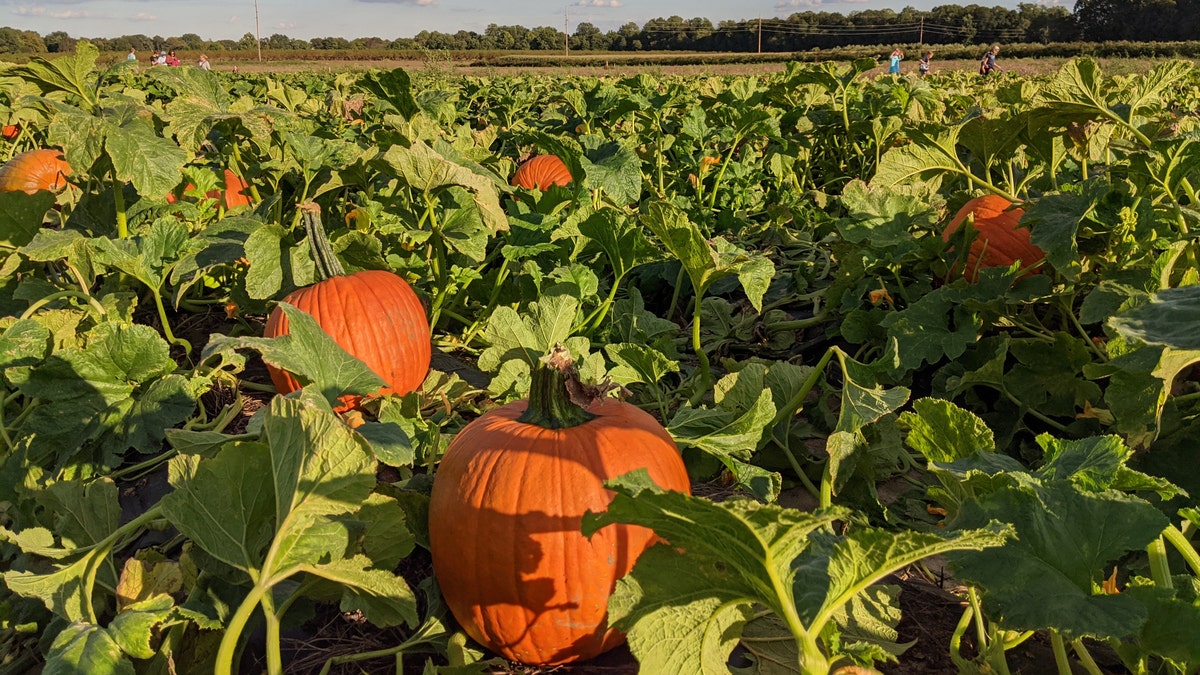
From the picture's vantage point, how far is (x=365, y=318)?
8.51 feet

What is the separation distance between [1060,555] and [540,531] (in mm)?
914

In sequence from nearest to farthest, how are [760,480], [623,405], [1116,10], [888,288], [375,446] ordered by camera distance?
[375,446], [760,480], [623,405], [888,288], [1116,10]

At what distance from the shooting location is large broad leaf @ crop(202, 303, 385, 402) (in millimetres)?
1723

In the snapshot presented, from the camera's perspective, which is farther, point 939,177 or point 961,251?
point 939,177

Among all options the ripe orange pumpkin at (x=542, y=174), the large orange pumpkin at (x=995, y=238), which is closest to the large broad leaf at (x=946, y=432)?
the large orange pumpkin at (x=995, y=238)

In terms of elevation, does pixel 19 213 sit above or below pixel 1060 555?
above

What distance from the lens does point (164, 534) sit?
2.15 meters

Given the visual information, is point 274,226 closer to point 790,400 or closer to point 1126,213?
point 790,400

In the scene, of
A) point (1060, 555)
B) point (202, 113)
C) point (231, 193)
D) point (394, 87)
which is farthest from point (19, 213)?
point (1060, 555)

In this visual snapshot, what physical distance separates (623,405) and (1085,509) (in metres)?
0.98

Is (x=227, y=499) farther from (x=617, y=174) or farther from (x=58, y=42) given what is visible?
(x=58, y=42)

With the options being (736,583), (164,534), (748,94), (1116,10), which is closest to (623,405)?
(736,583)

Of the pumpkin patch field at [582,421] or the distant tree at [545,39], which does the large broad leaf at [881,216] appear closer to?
the pumpkin patch field at [582,421]

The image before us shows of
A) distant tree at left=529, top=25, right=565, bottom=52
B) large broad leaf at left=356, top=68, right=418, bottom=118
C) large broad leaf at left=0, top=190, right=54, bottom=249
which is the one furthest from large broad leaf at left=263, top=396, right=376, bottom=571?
distant tree at left=529, top=25, right=565, bottom=52
